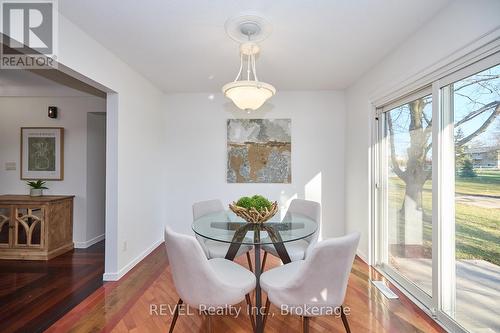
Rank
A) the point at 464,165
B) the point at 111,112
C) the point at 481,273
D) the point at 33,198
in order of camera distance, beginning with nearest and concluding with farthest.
A: the point at 481,273, the point at 464,165, the point at 111,112, the point at 33,198

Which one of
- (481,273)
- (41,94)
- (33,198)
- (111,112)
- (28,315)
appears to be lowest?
(28,315)

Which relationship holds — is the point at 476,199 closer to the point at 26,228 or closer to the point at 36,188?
the point at 26,228

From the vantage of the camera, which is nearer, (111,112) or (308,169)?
(111,112)

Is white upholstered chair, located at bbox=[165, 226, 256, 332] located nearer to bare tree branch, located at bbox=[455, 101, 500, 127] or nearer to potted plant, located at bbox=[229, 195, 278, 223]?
potted plant, located at bbox=[229, 195, 278, 223]

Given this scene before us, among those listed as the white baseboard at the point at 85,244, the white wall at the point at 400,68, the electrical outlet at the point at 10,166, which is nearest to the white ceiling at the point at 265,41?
the white wall at the point at 400,68

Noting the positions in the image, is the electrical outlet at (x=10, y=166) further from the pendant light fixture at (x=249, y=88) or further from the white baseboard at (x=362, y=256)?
the white baseboard at (x=362, y=256)

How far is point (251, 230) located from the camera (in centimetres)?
205

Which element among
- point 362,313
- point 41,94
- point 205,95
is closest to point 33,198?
point 41,94

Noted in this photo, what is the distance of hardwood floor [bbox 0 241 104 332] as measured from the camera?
2082mm

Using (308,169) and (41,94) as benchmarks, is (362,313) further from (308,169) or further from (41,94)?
(41,94)

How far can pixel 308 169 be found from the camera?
404 centimetres

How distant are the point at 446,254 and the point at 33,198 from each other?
4811 millimetres

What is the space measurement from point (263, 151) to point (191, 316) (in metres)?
2.54

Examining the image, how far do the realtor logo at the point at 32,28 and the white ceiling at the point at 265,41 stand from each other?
135 millimetres
